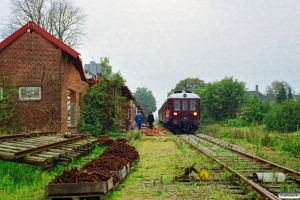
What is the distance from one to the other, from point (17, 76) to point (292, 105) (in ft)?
57.6

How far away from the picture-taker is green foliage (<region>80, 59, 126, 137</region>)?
68.1 ft

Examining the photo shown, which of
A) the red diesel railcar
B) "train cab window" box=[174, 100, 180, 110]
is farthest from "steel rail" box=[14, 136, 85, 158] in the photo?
"train cab window" box=[174, 100, 180, 110]

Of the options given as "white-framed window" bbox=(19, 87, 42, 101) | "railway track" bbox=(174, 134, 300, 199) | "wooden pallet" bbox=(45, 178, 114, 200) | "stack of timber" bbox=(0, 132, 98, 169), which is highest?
"white-framed window" bbox=(19, 87, 42, 101)

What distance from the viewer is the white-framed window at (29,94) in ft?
59.7

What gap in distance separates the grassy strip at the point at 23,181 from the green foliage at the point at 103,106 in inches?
459

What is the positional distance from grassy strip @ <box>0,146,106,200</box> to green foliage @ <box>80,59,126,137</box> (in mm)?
11653

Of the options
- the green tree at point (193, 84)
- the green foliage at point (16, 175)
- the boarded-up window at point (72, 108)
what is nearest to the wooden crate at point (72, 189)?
the green foliage at point (16, 175)

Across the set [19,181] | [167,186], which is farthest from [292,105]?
[19,181]

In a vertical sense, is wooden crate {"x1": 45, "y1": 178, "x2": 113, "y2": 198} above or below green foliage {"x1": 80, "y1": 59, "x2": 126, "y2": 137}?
below

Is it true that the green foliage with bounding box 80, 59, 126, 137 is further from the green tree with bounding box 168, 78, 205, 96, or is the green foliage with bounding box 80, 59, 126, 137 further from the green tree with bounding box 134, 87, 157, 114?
the green tree with bounding box 134, 87, 157, 114

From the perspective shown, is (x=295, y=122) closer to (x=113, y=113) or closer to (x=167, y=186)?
(x=113, y=113)

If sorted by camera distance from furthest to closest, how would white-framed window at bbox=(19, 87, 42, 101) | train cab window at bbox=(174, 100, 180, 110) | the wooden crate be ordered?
train cab window at bbox=(174, 100, 180, 110)
white-framed window at bbox=(19, 87, 42, 101)
the wooden crate

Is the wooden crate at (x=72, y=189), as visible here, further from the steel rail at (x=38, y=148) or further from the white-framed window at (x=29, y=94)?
the white-framed window at (x=29, y=94)

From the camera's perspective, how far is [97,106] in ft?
69.8
